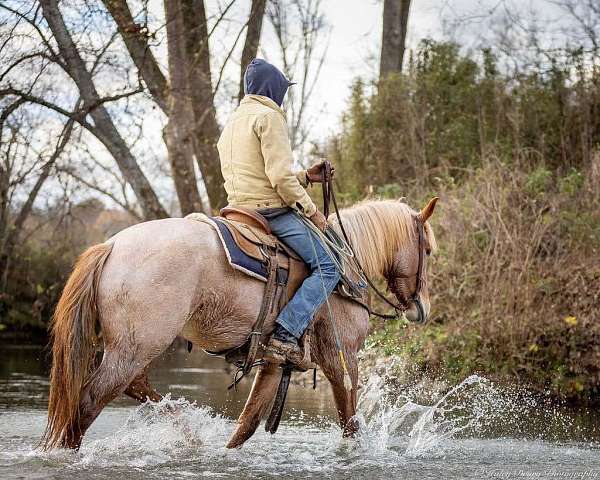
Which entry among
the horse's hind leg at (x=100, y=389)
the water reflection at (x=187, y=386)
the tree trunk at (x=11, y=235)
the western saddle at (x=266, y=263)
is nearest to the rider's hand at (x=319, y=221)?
the western saddle at (x=266, y=263)

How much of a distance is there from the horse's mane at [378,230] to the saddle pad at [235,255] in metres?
1.13

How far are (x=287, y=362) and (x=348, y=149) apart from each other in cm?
1009

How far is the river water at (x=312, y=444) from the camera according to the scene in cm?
538

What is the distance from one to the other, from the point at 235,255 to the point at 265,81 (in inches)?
55.4

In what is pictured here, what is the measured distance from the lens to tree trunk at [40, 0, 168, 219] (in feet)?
40.0

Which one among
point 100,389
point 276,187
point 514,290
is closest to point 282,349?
point 276,187

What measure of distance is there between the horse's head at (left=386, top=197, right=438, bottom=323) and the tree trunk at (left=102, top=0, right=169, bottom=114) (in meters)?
6.53

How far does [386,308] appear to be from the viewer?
1242 centimetres

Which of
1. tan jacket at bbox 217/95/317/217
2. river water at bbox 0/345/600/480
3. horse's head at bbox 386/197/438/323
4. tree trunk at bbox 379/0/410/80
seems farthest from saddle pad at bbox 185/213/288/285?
tree trunk at bbox 379/0/410/80

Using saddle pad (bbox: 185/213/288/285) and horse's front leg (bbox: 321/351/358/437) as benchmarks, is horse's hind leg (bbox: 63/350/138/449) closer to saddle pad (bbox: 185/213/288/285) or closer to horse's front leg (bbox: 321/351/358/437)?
saddle pad (bbox: 185/213/288/285)

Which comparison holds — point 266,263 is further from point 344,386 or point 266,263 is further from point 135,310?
point 344,386

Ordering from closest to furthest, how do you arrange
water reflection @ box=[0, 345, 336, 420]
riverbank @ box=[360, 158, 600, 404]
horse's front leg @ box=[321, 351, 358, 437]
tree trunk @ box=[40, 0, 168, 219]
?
horse's front leg @ box=[321, 351, 358, 437] → water reflection @ box=[0, 345, 336, 420] → riverbank @ box=[360, 158, 600, 404] → tree trunk @ box=[40, 0, 168, 219]

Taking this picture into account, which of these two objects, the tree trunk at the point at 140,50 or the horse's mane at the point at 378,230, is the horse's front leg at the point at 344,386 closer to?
the horse's mane at the point at 378,230

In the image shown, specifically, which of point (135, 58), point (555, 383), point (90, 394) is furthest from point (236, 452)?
point (135, 58)
